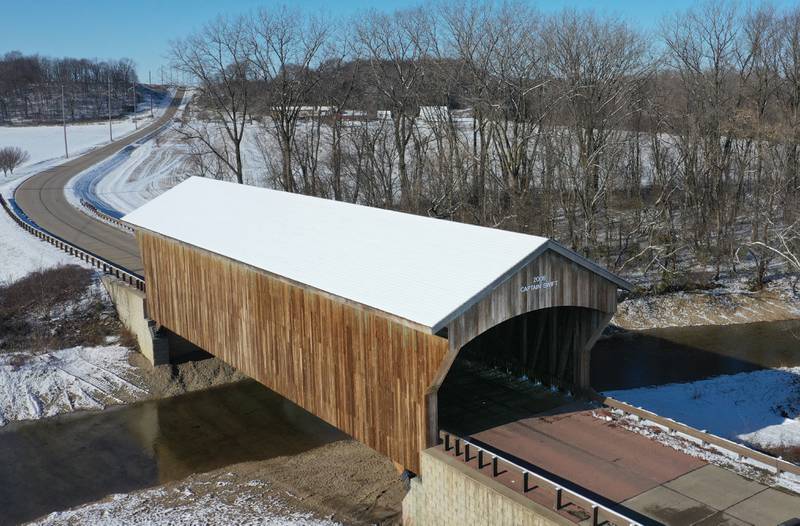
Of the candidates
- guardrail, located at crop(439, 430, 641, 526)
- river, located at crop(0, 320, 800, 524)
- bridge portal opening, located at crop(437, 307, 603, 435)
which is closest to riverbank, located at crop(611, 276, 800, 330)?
river, located at crop(0, 320, 800, 524)

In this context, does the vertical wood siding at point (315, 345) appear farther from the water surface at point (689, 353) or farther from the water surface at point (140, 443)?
the water surface at point (689, 353)

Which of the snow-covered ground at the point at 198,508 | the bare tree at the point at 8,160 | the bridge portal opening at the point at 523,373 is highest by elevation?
the bare tree at the point at 8,160

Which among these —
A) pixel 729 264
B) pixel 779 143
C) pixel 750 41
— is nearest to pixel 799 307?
pixel 729 264

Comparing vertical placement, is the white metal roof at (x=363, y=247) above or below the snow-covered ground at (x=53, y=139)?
below

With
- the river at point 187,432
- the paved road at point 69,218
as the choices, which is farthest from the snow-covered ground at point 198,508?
the paved road at point 69,218

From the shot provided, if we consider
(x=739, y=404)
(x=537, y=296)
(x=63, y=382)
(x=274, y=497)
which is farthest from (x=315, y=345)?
(x=739, y=404)

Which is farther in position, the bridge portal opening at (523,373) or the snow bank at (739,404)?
the snow bank at (739,404)
